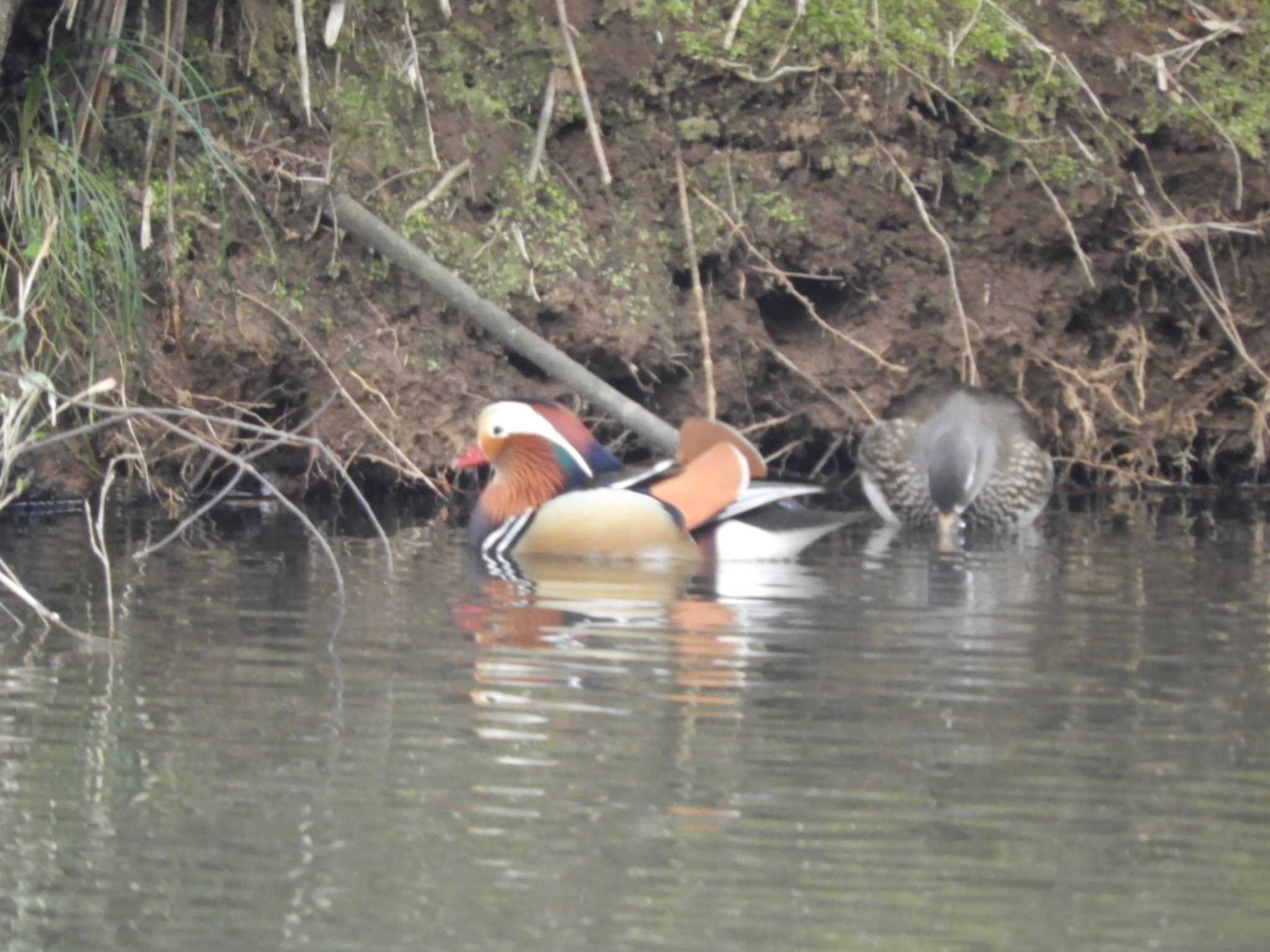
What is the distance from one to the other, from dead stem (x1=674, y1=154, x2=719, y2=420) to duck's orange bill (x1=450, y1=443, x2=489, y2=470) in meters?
0.84

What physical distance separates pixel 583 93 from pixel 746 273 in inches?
44.5

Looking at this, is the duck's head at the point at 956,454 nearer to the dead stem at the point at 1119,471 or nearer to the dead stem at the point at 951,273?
the dead stem at the point at 951,273

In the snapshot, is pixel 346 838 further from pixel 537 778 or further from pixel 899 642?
pixel 899 642

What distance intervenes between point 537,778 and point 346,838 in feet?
1.53

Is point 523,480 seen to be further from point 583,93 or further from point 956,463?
point 956,463

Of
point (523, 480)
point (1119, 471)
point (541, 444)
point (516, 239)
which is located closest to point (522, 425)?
point (541, 444)

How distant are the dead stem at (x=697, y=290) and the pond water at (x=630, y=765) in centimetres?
169

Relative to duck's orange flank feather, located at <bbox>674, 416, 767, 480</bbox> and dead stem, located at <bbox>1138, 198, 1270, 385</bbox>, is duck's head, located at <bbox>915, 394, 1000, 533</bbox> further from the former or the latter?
duck's orange flank feather, located at <bbox>674, 416, 767, 480</bbox>

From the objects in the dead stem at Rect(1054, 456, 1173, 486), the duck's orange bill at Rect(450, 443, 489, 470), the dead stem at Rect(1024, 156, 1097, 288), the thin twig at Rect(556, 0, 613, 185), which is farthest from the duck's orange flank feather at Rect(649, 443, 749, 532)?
the dead stem at Rect(1054, 456, 1173, 486)

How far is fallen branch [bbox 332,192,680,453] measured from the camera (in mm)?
7801

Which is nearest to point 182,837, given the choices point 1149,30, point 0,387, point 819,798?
point 819,798

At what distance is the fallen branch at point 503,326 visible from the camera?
25.6ft

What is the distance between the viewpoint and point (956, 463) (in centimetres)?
820

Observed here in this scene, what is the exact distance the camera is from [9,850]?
11.5ft
